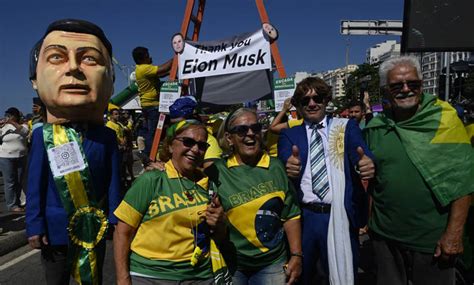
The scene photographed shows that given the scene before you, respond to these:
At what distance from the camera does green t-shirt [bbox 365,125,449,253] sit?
237cm

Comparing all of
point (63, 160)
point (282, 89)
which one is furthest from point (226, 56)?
point (63, 160)

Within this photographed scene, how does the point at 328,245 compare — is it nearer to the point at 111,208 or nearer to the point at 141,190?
the point at 141,190

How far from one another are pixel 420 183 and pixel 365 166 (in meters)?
0.37

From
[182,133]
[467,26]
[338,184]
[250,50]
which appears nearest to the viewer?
[182,133]

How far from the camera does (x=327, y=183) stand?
2445 millimetres

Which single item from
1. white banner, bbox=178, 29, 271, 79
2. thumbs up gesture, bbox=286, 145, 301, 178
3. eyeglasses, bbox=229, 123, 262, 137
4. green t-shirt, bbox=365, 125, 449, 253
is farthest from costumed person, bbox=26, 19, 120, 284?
white banner, bbox=178, 29, 271, 79

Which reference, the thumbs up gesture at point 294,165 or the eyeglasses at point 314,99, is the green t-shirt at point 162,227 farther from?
the eyeglasses at point 314,99

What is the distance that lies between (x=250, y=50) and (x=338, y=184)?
3.02m

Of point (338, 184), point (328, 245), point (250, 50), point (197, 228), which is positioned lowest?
point (328, 245)

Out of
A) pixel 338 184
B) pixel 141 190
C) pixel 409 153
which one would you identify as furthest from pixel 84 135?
pixel 409 153

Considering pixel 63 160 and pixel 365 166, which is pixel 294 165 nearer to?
pixel 365 166

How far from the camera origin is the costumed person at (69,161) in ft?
7.88

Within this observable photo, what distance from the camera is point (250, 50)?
5.03 m

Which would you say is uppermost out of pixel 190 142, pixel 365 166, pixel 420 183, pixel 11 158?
pixel 190 142
